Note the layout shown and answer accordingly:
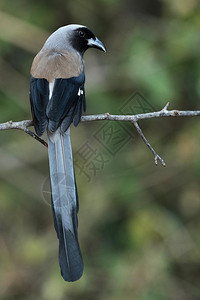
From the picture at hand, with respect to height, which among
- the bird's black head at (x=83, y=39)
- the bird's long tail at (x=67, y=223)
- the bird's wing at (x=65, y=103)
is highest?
the bird's black head at (x=83, y=39)

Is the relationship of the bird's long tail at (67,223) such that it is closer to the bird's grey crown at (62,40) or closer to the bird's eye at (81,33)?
the bird's grey crown at (62,40)

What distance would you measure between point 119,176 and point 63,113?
5.46 ft

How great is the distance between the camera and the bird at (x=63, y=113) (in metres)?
2.38

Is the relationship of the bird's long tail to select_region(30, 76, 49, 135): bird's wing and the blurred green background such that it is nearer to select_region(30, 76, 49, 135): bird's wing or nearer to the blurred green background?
select_region(30, 76, 49, 135): bird's wing

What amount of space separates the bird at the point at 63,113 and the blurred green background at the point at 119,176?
997mm

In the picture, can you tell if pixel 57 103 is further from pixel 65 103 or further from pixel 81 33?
pixel 81 33

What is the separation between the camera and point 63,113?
8.86 feet

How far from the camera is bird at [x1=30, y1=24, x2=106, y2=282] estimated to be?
7.82ft

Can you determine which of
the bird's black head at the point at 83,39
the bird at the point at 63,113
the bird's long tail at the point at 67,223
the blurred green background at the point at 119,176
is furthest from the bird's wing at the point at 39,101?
the blurred green background at the point at 119,176

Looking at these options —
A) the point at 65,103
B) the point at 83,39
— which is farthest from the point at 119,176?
the point at 65,103

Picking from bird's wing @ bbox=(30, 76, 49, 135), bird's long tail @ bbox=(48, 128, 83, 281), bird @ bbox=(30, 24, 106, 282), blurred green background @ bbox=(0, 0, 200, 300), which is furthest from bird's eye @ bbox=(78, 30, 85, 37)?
bird's long tail @ bbox=(48, 128, 83, 281)

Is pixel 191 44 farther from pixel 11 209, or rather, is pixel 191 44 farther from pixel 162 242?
pixel 11 209

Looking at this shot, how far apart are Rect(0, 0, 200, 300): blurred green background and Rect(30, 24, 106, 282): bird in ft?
3.27

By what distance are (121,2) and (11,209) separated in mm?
2313
